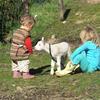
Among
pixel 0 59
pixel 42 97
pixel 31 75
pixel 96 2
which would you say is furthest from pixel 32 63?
pixel 96 2

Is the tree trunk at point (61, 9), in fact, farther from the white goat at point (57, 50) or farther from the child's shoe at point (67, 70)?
the child's shoe at point (67, 70)

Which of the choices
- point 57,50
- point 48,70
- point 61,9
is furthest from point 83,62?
point 61,9

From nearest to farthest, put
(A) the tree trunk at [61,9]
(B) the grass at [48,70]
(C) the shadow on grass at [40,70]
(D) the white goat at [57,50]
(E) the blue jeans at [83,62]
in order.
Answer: (B) the grass at [48,70], (E) the blue jeans at [83,62], (D) the white goat at [57,50], (C) the shadow on grass at [40,70], (A) the tree trunk at [61,9]

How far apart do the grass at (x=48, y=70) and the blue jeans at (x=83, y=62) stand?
22 cm

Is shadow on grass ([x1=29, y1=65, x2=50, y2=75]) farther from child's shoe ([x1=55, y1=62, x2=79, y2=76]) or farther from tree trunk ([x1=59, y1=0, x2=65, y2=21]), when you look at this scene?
tree trunk ([x1=59, y1=0, x2=65, y2=21])

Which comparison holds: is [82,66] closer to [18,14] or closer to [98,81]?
[98,81]

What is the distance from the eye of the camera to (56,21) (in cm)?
1834

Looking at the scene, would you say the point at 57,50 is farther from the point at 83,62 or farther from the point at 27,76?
the point at 27,76

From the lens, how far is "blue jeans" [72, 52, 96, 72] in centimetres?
951

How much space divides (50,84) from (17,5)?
1020 cm

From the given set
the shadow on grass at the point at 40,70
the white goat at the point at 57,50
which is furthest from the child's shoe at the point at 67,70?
the shadow on grass at the point at 40,70

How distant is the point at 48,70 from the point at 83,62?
1572 mm

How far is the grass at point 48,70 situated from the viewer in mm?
8156

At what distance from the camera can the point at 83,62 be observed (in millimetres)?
9547
